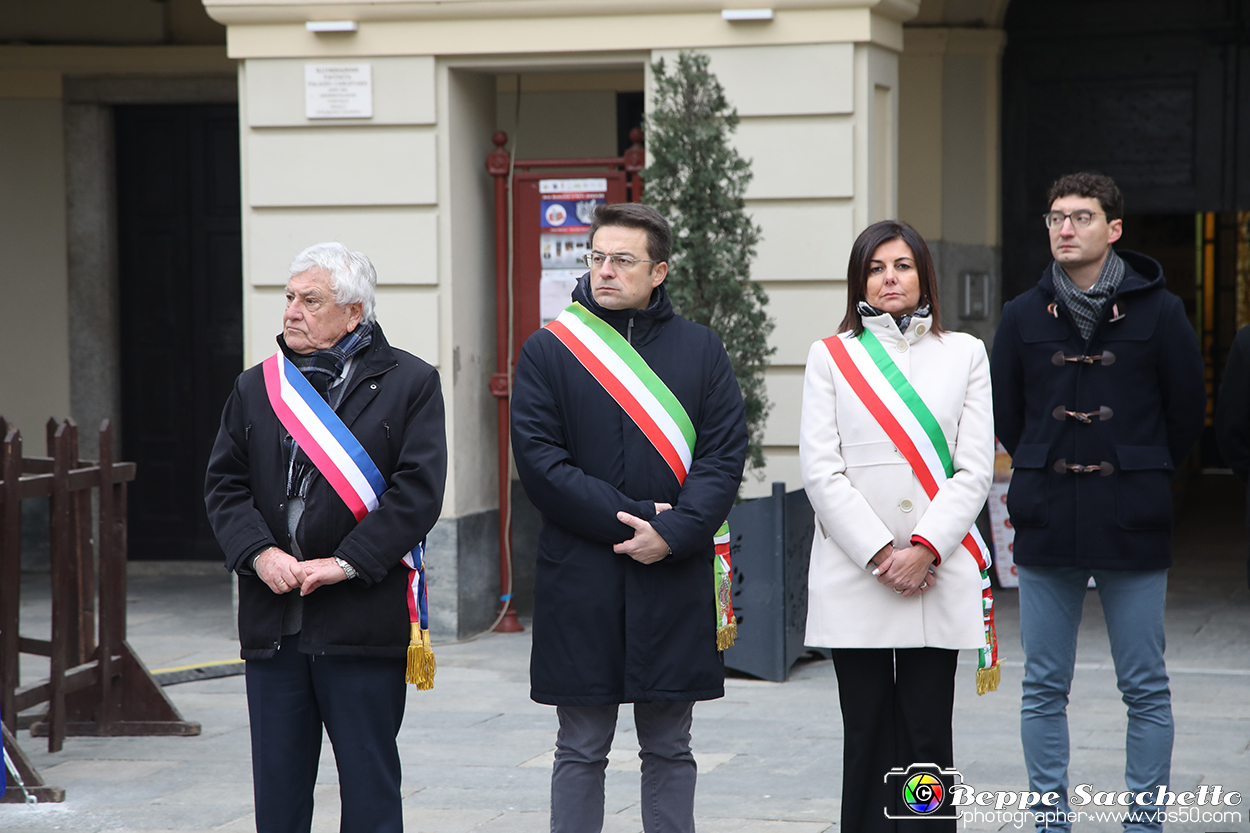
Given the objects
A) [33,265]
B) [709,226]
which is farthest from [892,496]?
[33,265]

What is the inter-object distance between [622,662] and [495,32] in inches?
187

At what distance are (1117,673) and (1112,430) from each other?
0.69m

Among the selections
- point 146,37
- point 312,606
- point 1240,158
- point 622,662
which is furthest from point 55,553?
point 1240,158

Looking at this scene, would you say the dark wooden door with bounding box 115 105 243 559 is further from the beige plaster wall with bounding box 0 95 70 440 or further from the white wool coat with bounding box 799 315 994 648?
the white wool coat with bounding box 799 315 994 648

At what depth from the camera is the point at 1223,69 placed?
9570 mm

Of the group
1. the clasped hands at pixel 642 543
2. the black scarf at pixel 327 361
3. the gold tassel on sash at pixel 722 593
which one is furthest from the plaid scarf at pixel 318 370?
the gold tassel on sash at pixel 722 593

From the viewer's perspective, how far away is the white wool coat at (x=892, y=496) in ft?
12.9

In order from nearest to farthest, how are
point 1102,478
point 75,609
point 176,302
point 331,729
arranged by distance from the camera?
point 331,729 → point 1102,478 → point 75,609 → point 176,302

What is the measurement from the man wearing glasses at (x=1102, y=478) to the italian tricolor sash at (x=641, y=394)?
97 centimetres

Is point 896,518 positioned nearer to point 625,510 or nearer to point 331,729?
point 625,510

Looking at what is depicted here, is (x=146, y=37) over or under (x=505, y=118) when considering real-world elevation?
over

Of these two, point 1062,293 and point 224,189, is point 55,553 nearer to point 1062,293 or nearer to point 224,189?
point 1062,293

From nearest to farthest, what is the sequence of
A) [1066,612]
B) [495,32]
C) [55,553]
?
1. [1066,612]
2. [55,553]
3. [495,32]

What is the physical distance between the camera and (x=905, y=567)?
3893 millimetres
